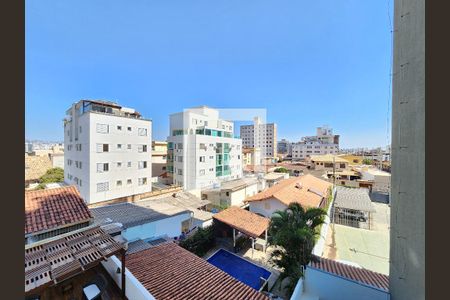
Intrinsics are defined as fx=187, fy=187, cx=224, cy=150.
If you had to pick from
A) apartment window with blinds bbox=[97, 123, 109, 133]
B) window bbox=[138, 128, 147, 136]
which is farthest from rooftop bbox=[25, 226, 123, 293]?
window bbox=[138, 128, 147, 136]

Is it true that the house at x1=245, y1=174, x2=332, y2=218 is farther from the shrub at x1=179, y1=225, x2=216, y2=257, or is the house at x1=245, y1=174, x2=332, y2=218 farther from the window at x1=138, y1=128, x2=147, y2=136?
the window at x1=138, y1=128, x2=147, y2=136

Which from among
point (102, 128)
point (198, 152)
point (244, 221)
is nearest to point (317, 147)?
point (198, 152)

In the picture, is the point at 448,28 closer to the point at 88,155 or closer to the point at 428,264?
the point at 428,264

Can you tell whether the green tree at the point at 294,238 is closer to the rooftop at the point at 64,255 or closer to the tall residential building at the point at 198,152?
the rooftop at the point at 64,255

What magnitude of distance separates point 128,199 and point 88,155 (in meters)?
6.57

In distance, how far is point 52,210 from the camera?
19.8ft

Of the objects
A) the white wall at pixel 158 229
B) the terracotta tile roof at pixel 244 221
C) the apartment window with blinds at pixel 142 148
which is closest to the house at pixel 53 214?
the white wall at pixel 158 229

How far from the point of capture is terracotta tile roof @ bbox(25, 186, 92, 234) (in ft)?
17.8

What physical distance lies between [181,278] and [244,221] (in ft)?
27.6

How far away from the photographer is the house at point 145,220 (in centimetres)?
1094

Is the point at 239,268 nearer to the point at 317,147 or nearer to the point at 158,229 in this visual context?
the point at 158,229

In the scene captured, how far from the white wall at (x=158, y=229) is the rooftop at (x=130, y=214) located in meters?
0.25

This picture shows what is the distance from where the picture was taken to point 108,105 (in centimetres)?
2130

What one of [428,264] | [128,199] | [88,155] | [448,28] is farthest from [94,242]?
[128,199]
